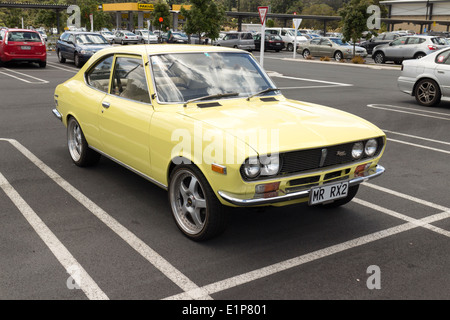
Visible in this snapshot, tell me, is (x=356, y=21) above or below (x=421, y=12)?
below

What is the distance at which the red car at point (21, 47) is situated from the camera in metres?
20.8

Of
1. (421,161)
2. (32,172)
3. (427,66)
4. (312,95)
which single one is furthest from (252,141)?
(312,95)

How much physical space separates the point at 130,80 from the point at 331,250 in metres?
2.73

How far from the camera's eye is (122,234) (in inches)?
174

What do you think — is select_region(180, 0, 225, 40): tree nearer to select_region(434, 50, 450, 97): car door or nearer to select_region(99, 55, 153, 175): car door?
select_region(434, 50, 450, 97): car door

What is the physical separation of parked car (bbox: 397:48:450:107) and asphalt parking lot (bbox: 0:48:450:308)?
5185 millimetres

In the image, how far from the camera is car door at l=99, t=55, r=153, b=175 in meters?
4.69

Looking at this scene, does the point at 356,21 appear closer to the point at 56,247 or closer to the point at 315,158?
the point at 315,158

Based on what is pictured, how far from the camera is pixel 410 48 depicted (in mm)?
26453

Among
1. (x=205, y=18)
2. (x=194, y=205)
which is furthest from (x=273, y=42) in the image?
(x=194, y=205)

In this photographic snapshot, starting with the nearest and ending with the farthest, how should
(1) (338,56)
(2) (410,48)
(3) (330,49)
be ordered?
1. (2) (410,48)
2. (1) (338,56)
3. (3) (330,49)

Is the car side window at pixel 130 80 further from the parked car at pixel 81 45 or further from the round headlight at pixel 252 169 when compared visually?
the parked car at pixel 81 45

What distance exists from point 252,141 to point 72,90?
134 inches

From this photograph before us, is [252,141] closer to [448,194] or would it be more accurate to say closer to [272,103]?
[272,103]
